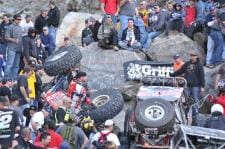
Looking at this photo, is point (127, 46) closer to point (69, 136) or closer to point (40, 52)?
point (40, 52)

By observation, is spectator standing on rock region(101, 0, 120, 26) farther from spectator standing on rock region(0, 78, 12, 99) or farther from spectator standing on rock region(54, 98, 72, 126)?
spectator standing on rock region(54, 98, 72, 126)

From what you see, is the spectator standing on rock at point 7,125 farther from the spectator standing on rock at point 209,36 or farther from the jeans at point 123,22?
the spectator standing on rock at point 209,36

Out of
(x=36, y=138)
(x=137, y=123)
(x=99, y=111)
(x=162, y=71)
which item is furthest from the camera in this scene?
(x=162, y=71)

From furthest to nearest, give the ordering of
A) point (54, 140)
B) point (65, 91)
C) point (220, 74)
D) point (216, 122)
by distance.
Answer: point (220, 74)
point (65, 91)
point (216, 122)
point (54, 140)

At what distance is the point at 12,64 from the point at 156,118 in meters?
7.50

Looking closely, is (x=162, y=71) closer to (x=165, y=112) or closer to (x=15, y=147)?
(x=165, y=112)

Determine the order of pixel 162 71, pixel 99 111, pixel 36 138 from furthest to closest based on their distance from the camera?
pixel 162 71
pixel 99 111
pixel 36 138

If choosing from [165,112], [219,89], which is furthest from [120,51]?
[165,112]

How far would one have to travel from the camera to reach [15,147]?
15.8 meters

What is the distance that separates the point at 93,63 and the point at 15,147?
9.42 metres

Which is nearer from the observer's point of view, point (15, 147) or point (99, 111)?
point (15, 147)

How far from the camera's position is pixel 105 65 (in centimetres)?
2491

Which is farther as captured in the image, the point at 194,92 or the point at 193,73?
the point at 194,92

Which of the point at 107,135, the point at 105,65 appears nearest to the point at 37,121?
the point at 107,135
